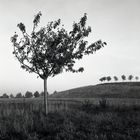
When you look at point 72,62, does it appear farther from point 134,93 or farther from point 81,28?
point 134,93

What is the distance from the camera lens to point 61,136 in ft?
26.2

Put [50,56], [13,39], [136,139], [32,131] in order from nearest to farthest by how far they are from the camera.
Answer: [136,139]
[32,131]
[50,56]
[13,39]

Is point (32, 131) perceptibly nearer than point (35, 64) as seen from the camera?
Yes

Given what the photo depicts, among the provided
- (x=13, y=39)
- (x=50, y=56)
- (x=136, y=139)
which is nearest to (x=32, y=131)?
(x=136, y=139)

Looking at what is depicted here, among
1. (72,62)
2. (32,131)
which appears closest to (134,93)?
(72,62)

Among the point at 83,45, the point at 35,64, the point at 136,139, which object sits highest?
the point at 83,45

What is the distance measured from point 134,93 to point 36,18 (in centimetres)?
5696

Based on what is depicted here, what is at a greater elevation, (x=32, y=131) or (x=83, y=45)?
(x=83, y=45)

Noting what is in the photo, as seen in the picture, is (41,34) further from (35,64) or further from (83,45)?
(83,45)

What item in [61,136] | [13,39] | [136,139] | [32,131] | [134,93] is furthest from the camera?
[134,93]

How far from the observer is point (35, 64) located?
14.8 m

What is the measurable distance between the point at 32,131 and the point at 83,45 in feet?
26.1

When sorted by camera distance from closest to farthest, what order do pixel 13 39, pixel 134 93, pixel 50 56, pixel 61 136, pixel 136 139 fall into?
1. pixel 136 139
2. pixel 61 136
3. pixel 50 56
4. pixel 13 39
5. pixel 134 93

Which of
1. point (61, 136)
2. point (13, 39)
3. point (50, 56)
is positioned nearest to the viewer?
point (61, 136)
